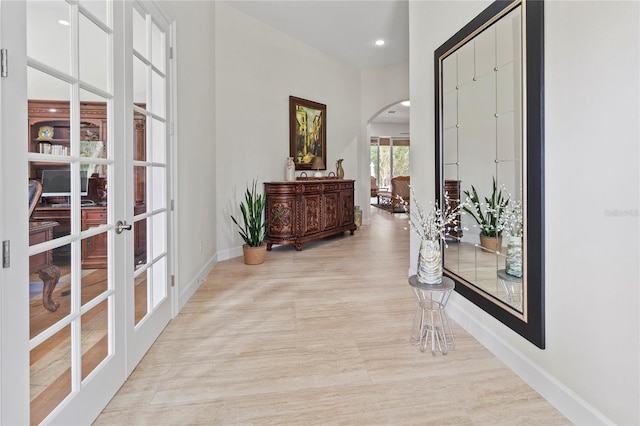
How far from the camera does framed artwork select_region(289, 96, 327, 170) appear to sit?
5629 mm

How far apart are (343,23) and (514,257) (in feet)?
14.5

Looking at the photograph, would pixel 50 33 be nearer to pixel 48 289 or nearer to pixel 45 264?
pixel 45 264

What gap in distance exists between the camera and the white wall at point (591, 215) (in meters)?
1.29

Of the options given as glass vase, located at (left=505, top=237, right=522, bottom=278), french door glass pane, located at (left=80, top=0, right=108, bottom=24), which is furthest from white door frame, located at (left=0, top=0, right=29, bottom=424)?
glass vase, located at (left=505, top=237, right=522, bottom=278)

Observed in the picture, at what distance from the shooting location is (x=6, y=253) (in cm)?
110

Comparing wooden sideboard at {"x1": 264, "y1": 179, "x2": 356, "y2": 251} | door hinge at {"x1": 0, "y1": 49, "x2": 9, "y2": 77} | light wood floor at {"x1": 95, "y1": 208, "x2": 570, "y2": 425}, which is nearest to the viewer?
door hinge at {"x1": 0, "y1": 49, "x2": 9, "y2": 77}

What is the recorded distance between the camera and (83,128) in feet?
5.06

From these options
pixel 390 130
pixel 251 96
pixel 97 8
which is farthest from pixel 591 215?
pixel 390 130

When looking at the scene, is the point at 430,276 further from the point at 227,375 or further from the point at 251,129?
the point at 251,129

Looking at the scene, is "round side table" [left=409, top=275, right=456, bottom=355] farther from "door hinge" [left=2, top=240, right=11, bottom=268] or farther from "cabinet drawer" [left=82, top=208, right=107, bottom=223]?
"door hinge" [left=2, top=240, right=11, bottom=268]

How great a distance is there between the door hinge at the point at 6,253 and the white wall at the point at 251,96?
332 centimetres

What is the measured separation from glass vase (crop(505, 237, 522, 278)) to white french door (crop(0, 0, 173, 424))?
7.08ft

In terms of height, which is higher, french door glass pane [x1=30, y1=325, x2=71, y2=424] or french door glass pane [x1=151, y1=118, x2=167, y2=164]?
french door glass pane [x1=151, y1=118, x2=167, y2=164]

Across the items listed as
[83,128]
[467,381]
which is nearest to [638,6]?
[467,381]
